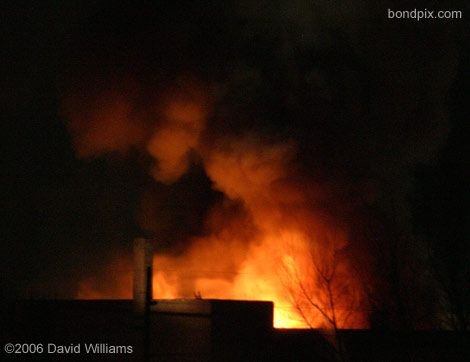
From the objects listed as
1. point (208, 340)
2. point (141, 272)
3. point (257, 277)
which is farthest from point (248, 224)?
point (141, 272)

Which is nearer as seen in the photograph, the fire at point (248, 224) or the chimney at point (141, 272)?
the chimney at point (141, 272)

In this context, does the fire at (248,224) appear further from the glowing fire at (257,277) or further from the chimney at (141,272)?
the chimney at (141,272)

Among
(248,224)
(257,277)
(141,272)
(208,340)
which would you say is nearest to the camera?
(141,272)

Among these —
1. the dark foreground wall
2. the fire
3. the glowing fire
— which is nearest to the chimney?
the dark foreground wall

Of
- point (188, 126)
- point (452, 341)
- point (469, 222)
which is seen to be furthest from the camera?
point (188, 126)

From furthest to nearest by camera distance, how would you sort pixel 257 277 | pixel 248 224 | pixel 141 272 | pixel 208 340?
pixel 248 224 → pixel 257 277 → pixel 208 340 → pixel 141 272

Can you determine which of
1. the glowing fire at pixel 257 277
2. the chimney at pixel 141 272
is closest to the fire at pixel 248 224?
the glowing fire at pixel 257 277

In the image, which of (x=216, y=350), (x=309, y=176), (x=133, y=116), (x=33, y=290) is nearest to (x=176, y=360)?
(x=216, y=350)

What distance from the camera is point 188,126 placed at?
28922 millimetres

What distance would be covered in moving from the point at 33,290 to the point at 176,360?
1564 centimetres

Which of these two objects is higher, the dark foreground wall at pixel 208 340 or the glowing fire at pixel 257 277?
the glowing fire at pixel 257 277

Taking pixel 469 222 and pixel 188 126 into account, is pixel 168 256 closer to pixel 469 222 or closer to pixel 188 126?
pixel 188 126

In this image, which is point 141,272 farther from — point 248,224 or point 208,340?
point 248,224

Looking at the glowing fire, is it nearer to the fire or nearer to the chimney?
the fire
